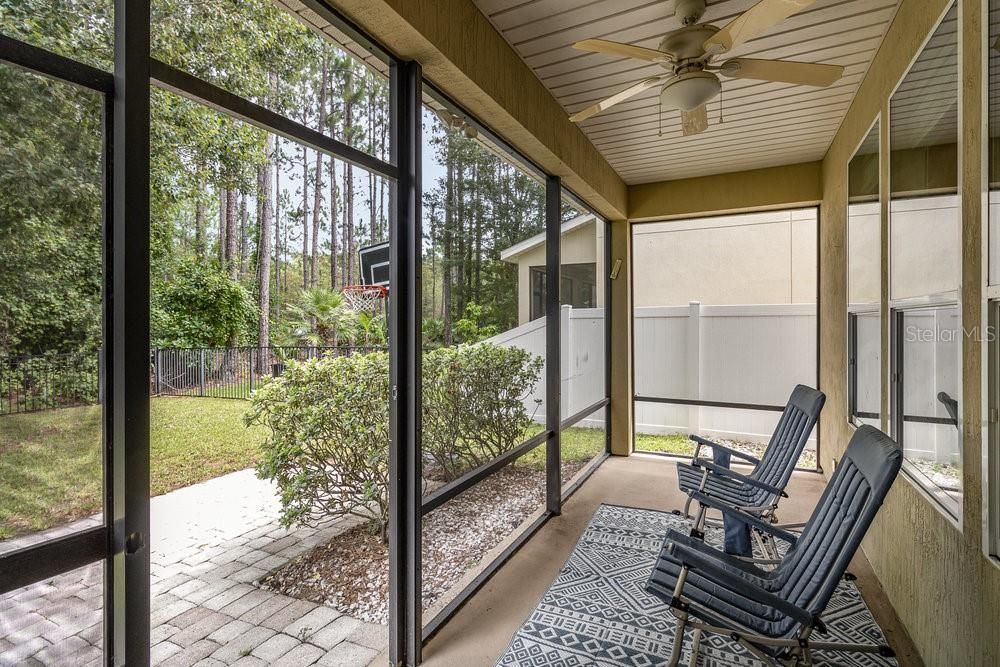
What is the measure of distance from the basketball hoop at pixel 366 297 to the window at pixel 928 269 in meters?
2.06

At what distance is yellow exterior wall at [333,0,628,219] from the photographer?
1.83m

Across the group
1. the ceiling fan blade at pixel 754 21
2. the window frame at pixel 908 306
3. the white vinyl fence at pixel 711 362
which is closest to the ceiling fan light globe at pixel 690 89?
the ceiling fan blade at pixel 754 21

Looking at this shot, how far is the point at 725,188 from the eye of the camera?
4793mm

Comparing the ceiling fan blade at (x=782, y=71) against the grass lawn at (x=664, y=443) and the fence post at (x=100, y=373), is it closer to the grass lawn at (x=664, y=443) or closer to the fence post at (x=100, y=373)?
the fence post at (x=100, y=373)

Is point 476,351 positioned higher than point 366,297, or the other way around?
point 366,297

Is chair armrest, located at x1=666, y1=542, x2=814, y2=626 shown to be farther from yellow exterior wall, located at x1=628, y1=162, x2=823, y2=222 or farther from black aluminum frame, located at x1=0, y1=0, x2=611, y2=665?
yellow exterior wall, located at x1=628, y1=162, x2=823, y2=222

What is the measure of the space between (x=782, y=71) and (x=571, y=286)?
2272 mm

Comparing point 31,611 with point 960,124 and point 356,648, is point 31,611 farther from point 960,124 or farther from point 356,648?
point 960,124

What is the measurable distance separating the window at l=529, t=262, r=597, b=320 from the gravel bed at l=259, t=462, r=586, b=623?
1.21 meters

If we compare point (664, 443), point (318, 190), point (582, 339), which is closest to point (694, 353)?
point (664, 443)

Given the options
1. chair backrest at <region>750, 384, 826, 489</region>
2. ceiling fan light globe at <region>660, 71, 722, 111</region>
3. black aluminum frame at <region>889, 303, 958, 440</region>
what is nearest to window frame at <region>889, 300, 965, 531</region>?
black aluminum frame at <region>889, 303, 958, 440</region>

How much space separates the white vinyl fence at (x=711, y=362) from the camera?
16.5ft

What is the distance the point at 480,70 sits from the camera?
2330 mm
